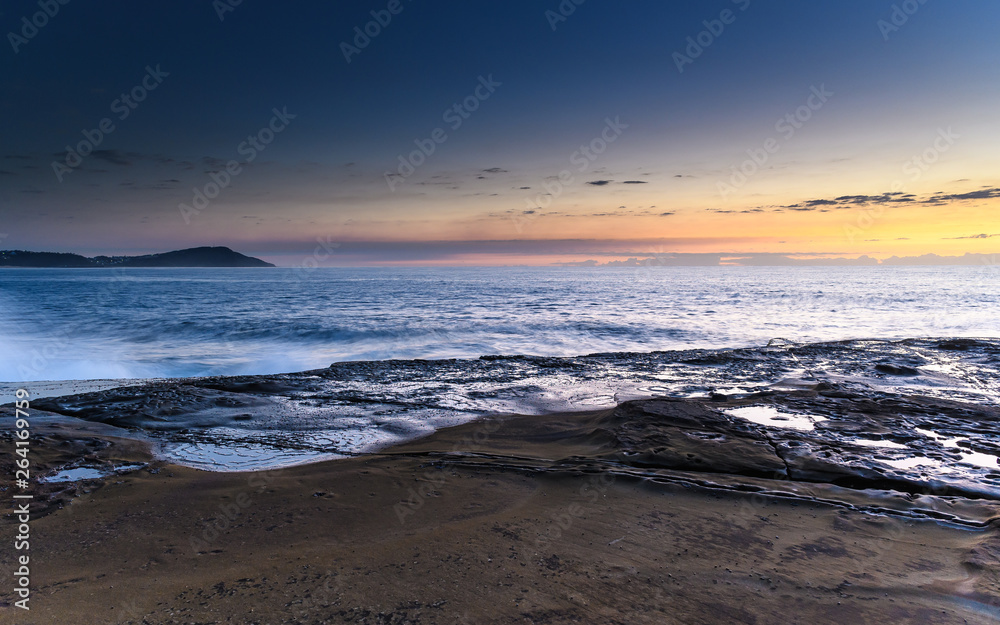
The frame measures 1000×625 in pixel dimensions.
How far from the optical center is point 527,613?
319 cm

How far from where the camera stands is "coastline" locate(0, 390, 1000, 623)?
3260 millimetres

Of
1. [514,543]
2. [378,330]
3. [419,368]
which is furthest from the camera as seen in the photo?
[378,330]

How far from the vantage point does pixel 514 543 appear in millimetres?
4098

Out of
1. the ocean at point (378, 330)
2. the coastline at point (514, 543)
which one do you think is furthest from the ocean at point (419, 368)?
the coastline at point (514, 543)

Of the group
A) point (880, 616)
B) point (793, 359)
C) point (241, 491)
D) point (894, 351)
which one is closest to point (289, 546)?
point (241, 491)

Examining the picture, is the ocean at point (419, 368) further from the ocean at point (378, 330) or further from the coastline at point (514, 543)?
the coastline at point (514, 543)

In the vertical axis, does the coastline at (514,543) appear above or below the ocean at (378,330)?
below

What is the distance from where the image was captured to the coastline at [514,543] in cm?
326

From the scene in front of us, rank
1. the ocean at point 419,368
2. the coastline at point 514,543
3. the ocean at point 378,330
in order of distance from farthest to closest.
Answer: the ocean at point 378,330
the ocean at point 419,368
the coastline at point 514,543

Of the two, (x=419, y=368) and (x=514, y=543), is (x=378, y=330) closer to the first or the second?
(x=419, y=368)

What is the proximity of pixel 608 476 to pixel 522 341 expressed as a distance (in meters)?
13.4

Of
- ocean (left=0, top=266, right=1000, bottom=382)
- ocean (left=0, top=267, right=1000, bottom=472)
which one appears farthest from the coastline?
ocean (left=0, top=266, right=1000, bottom=382)

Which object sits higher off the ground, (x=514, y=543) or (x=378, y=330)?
(x=378, y=330)

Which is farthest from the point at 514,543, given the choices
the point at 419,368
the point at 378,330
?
the point at 378,330
